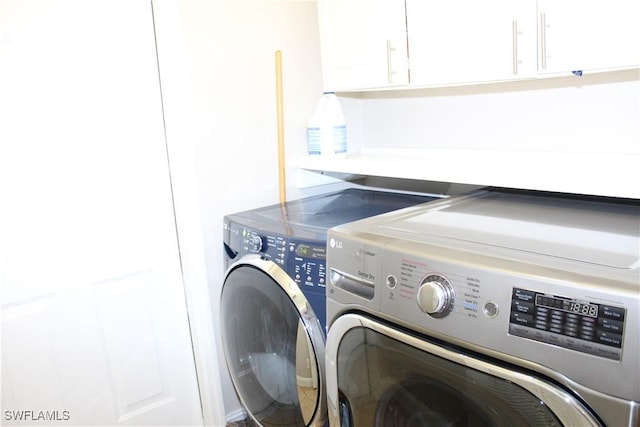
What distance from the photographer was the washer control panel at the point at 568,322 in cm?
92

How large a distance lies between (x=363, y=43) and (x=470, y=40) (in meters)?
0.45

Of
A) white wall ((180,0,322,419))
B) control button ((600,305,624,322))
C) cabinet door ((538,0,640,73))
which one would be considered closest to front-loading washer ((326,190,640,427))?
control button ((600,305,624,322))

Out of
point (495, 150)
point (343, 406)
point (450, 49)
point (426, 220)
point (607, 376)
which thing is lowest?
point (343, 406)

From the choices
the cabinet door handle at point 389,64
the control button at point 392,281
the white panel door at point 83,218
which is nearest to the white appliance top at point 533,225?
the control button at point 392,281

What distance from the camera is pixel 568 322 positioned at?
3.19 ft

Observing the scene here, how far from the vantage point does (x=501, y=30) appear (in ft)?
5.00

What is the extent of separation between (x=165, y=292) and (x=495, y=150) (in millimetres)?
1393

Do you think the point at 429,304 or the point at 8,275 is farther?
the point at 8,275

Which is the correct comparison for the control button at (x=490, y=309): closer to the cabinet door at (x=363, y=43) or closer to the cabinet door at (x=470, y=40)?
the cabinet door at (x=470, y=40)

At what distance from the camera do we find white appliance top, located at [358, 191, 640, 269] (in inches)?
44.9

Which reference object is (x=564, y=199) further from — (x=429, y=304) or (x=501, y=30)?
(x=429, y=304)

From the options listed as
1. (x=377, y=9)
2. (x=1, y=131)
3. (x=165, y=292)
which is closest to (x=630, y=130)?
(x=377, y=9)

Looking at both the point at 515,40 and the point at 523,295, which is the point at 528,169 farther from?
the point at 523,295

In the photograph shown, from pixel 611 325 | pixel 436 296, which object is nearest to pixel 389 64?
pixel 436 296
